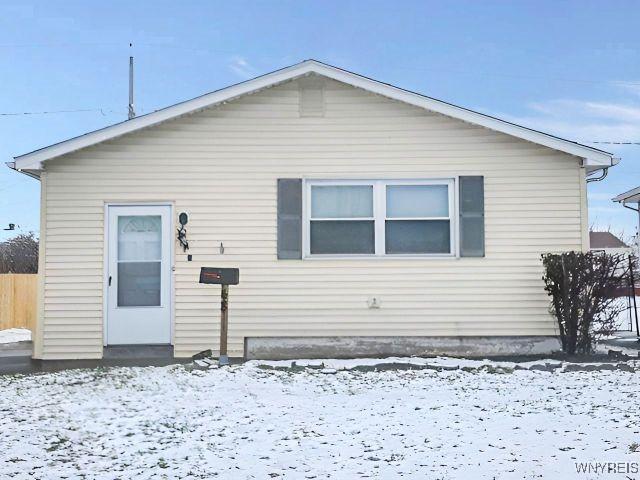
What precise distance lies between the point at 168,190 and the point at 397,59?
11827 millimetres

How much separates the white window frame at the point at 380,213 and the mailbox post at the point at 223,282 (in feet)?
4.36

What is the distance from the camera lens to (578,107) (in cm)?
2469

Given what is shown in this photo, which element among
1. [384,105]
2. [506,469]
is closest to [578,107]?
[384,105]

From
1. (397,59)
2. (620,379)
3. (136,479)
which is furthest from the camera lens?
(397,59)

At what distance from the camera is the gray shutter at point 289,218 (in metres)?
9.88

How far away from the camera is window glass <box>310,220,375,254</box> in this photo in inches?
394

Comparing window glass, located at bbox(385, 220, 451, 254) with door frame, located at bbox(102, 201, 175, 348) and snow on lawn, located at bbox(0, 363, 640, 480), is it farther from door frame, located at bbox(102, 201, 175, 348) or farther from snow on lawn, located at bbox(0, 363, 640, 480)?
door frame, located at bbox(102, 201, 175, 348)

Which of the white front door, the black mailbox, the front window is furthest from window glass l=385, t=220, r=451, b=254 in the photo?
the white front door

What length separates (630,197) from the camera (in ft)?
43.5

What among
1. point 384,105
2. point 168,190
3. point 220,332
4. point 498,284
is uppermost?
point 384,105

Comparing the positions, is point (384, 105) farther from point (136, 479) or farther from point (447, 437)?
point (136, 479)

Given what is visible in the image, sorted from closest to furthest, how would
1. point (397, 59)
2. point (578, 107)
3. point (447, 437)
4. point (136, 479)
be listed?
1. point (136, 479)
2. point (447, 437)
3. point (397, 59)
4. point (578, 107)

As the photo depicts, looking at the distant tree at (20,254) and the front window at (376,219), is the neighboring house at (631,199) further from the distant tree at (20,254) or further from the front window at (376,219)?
the distant tree at (20,254)

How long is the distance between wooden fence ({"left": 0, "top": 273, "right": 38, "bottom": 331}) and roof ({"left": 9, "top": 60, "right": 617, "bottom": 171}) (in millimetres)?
8888
